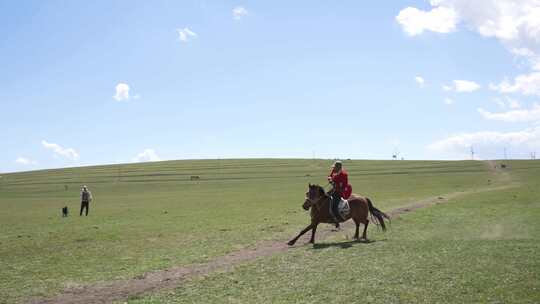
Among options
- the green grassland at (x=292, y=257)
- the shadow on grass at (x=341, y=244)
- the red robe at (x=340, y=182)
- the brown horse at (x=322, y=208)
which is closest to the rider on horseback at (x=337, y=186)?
the red robe at (x=340, y=182)

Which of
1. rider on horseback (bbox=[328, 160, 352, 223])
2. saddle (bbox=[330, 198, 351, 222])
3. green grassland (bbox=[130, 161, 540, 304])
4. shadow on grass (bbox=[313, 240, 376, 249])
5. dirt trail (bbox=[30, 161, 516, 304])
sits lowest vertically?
dirt trail (bbox=[30, 161, 516, 304])

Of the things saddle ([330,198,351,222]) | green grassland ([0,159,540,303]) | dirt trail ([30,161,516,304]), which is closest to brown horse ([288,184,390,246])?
saddle ([330,198,351,222])

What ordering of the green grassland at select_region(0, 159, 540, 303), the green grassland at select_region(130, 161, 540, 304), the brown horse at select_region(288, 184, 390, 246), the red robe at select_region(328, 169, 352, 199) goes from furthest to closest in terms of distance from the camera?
the red robe at select_region(328, 169, 352, 199) → the brown horse at select_region(288, 184, 390, 246) → the green grassland at select_region(0, 159, 540, 303) → the green grassland at select_region(130, 161, 540, 304)

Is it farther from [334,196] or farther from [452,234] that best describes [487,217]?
[334,196]

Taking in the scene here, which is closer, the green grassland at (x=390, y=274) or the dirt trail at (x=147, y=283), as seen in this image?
the green grassland at (x=390, y=274)

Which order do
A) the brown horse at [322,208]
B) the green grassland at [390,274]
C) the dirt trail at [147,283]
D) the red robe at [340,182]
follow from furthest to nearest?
the red robe at [340,182] → the brown horse at [322,208] → the dirt trail at [147,283] → the green grassland at [390,274]

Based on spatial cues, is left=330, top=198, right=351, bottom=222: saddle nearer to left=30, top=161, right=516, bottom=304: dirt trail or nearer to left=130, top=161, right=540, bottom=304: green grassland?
left=130, top=161, right=540, bottom=304: green grassland

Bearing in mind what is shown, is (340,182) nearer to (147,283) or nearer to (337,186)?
(337,186)

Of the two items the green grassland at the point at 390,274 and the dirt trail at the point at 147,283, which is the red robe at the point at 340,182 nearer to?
the green grassland at the point at 390,274

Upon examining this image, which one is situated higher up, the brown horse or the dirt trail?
the brown horse

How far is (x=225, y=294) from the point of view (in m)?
10.4

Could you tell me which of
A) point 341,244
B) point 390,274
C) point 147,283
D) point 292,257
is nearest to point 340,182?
point 341,244

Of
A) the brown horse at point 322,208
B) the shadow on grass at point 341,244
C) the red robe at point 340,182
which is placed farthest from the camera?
the red robe at point 340,182

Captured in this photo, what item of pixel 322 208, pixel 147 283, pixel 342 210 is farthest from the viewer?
pixel 322 208
